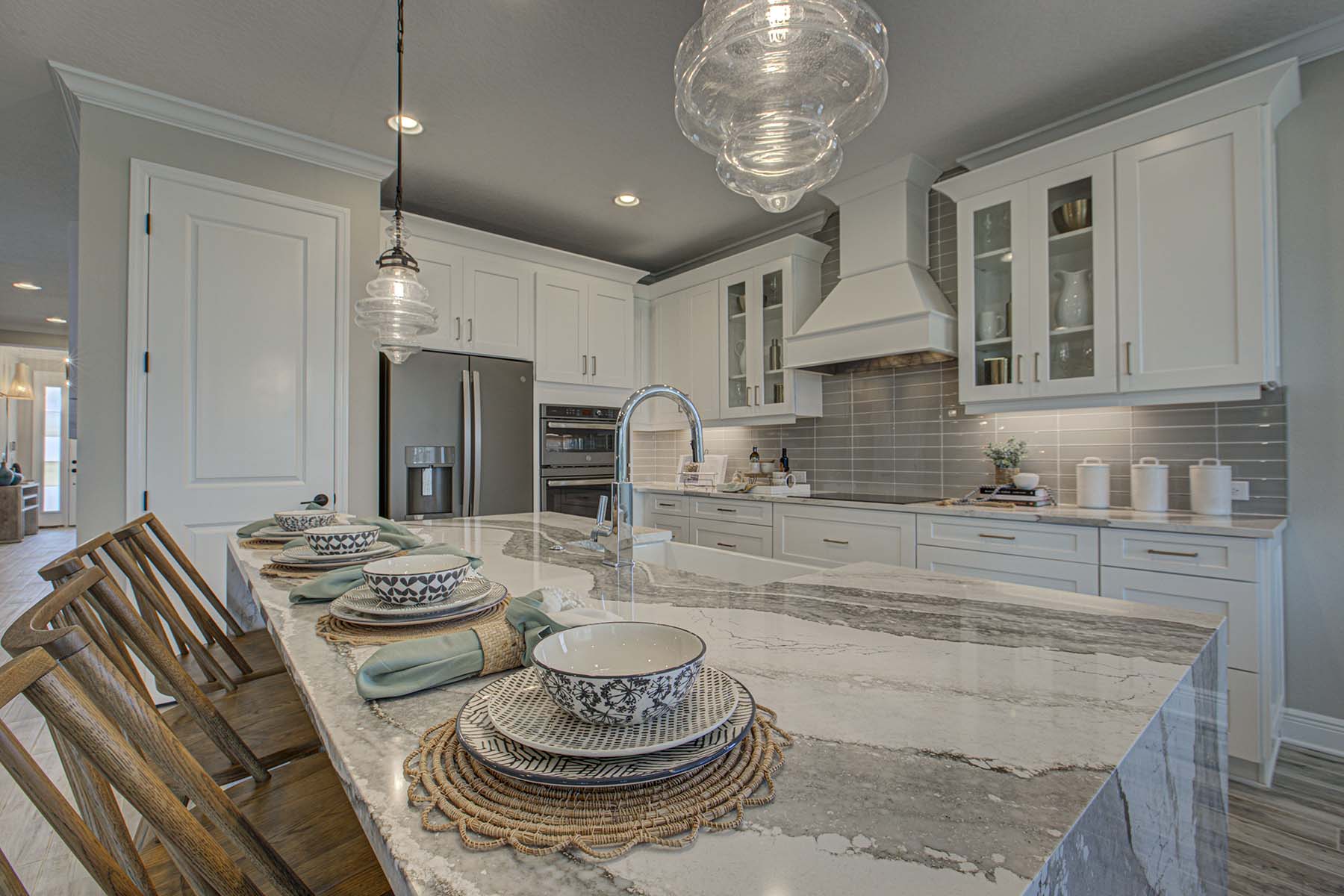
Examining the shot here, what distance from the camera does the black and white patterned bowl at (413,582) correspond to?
3.11 ft

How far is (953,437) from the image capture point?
319 centimetres

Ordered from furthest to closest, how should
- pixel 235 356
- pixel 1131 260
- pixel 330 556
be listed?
1. pixel 235 356
2. pixel 1131 260
3. pixel 330 556

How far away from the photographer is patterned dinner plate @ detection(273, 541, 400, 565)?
140cm

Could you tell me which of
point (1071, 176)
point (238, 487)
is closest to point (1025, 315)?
point (1071, 176)

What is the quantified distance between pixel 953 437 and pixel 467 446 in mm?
2591

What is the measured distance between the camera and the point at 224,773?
3.27 feet

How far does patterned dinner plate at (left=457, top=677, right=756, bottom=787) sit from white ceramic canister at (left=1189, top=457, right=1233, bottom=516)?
2.52 metres

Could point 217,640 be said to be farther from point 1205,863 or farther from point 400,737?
point 1205,863

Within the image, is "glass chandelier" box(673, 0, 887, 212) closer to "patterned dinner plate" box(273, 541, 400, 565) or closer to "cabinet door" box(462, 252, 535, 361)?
"patterned dinner plate" box(273, 541, 400, 565)

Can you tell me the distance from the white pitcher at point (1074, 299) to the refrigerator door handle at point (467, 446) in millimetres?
2887

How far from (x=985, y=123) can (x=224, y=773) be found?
132 inches

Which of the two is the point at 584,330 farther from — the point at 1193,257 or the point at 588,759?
the point at 588,759

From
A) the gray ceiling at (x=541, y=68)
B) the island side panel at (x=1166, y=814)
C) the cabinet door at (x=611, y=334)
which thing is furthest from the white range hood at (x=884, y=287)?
the island side panel at (x=1166, y=814)

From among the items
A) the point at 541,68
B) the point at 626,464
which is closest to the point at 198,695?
the point at 626,464
